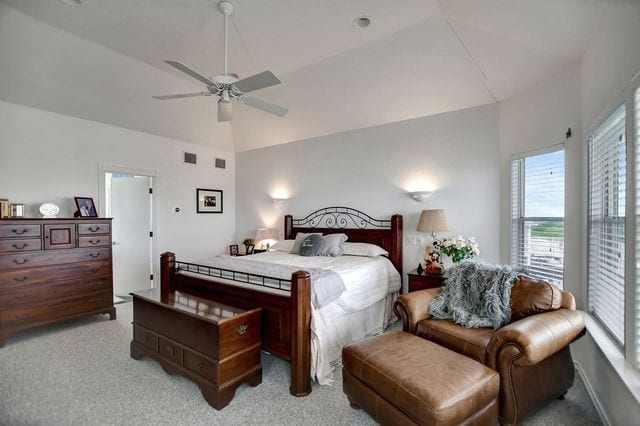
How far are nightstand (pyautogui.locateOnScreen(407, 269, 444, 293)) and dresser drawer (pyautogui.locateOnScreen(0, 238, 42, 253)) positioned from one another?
4340mm

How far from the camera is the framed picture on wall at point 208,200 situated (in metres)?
5.93

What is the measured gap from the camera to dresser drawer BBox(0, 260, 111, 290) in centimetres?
350

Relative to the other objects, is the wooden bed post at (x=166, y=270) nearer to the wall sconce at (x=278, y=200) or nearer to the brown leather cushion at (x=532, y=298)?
the wall sconce at (x=278, y=200)

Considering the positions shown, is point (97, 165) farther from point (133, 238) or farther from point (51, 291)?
point (51, 291)

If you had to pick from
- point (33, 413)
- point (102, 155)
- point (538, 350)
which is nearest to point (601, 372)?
point (538, 350)

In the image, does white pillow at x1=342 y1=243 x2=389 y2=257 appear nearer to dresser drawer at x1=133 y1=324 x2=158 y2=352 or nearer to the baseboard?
the baseboard

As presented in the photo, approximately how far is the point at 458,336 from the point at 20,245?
14.9 feet

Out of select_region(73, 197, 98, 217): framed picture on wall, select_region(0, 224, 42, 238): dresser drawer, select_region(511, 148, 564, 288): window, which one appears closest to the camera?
select_region(511, 148, 564, 288): window

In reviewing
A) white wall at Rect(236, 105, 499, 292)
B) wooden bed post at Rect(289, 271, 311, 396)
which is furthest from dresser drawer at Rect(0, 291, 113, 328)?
wooden bed post at Rect(289, 271, 311, 396)

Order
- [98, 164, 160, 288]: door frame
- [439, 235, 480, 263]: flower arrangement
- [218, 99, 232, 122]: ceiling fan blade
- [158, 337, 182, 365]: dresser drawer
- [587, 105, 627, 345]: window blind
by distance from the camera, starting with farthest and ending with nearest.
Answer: [98, 164, 160, 288]: door frame
[439, 235, 480, 263]: flower arrangement
[218, 99, 232, 122]: ceiling fan blade
[158, 337, 182, 365]: dresser drawer
[587, 105, 627, 345]: window blind

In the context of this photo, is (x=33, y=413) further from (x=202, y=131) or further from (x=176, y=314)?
(x=202, y=131)

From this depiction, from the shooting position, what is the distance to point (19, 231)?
3.52m

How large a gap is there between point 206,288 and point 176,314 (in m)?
0.64

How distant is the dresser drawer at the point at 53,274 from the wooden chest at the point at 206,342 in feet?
5.67
